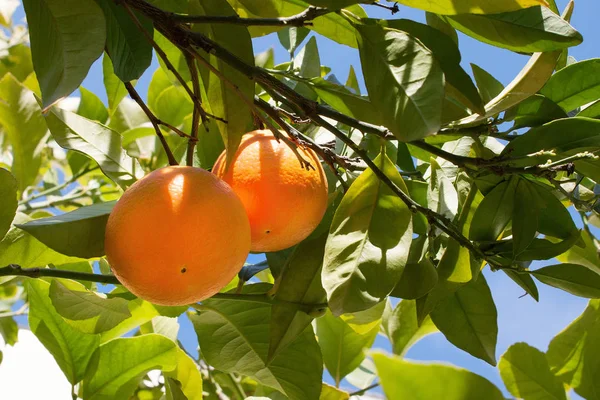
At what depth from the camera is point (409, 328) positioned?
1.42 meters

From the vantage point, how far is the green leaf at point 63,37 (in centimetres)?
68

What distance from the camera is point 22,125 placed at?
154cm

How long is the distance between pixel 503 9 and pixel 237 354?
2.10 feet

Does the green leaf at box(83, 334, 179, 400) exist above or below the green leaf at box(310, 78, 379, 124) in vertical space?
below

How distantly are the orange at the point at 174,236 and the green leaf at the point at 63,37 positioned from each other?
0.52ft

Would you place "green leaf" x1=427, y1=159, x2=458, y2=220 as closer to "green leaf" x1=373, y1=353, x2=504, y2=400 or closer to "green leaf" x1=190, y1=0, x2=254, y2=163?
"green leaf" x1=190, y1=0, x2=254, y2=163

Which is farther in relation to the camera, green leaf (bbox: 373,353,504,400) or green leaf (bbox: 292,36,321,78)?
green leaf (bbox: 292,36,321,78)

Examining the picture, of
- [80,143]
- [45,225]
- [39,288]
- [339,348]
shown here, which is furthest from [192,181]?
[339,348]

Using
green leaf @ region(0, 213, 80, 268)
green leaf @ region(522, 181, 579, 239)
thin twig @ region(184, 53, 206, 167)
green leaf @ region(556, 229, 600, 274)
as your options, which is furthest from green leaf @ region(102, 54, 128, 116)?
green leaf @ region(556, 229, 600, 274)

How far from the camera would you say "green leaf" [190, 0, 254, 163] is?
2.59 feet

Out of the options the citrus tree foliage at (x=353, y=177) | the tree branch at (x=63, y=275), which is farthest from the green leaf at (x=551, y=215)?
the tree branch at (x=63, y=275)

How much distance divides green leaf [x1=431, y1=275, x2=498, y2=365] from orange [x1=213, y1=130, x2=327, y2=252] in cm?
24

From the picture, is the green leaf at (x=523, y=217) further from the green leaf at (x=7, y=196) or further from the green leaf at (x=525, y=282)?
the green leaf at (x=7, y=196)

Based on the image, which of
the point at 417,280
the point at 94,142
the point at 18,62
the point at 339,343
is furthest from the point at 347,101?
the point at 18,62
